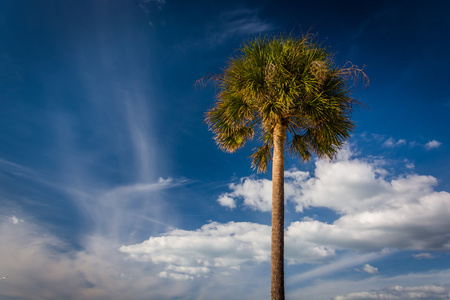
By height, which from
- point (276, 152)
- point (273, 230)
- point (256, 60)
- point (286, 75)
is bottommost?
point (273, 230)

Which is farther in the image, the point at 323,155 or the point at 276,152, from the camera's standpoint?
the point at 323,155

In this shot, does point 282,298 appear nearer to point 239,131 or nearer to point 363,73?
point 239,131

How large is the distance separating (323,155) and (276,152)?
2442 millimetres

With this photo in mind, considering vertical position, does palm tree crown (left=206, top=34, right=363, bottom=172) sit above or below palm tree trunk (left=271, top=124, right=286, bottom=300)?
above

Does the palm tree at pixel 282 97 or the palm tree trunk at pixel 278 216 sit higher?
the palm tree at pixel 282 97

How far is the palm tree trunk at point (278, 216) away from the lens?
849cm

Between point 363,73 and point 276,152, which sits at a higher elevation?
point 363,73

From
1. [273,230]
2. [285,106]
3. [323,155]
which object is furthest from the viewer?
[323,155]

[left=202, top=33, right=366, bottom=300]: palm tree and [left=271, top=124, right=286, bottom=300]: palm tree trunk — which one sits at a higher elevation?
[left=202, top=33, right=366, bottom=300]: palm tree

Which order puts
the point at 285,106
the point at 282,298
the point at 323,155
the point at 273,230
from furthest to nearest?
the point at 323,155 → the point at 285,106 → the point at 273,230 → the point at 282,298

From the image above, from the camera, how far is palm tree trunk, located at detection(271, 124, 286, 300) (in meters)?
8.49

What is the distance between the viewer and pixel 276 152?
1027cm

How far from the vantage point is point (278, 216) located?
916cm

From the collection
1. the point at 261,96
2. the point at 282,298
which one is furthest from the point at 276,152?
the point at 282,298
